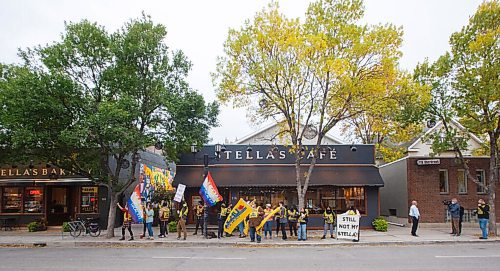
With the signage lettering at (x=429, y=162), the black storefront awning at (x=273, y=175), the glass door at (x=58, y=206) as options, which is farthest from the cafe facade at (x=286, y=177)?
the glass door at (x=58, y=206)

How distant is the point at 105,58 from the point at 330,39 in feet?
34.8

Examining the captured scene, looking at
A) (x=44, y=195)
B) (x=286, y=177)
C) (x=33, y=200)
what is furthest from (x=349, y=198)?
(x=33, y=200)

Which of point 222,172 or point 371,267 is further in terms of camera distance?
point 222,172

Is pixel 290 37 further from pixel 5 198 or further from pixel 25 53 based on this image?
pixel 5 198

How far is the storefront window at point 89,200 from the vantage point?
1036 inches

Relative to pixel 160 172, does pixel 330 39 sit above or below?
above

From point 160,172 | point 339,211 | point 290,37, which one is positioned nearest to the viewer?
point 290,37

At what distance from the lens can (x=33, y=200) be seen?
2652 cm

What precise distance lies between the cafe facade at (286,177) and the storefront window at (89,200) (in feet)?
16.6

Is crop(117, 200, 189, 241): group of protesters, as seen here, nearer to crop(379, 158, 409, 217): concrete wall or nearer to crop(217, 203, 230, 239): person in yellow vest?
crop(217, 203, 230, 239): person in yellow vest

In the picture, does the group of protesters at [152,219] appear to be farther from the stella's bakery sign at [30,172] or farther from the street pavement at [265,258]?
the stella's bakery sign at [30,172]

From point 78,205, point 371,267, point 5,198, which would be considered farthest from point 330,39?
point 5,198

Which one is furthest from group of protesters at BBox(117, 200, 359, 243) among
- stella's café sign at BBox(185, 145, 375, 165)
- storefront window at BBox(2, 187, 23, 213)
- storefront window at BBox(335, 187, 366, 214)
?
storefront window at BBox(2, 187, 23, 213)

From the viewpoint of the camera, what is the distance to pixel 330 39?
21297 mm
